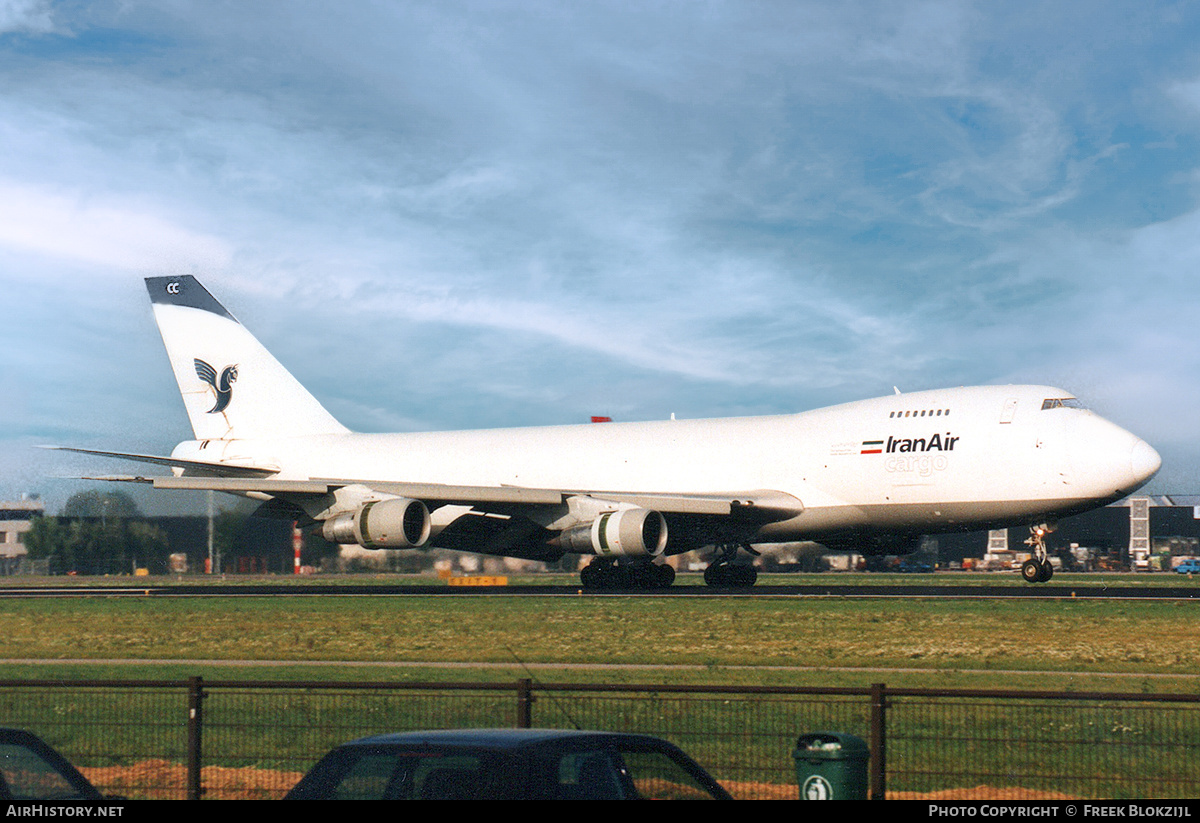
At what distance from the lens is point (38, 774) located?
745cm

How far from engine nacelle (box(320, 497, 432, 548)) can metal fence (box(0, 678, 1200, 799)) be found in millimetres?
16760

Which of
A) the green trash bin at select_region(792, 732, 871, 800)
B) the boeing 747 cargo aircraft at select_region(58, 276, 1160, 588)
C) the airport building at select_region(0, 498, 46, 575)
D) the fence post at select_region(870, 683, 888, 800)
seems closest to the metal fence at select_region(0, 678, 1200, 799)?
the fence post at select_region(870, 683, 888, 800)

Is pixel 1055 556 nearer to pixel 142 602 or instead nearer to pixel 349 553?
pixel 349 553

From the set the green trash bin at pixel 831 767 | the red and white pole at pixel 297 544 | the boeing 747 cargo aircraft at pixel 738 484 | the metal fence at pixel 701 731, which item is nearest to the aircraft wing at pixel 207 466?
the boeing 747 cargo aircraft at pixel 738 484

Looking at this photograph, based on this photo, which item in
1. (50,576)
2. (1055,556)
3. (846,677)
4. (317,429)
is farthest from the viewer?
(1055,556)

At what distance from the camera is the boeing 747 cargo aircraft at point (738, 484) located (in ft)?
113

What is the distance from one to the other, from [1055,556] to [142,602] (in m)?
64.8

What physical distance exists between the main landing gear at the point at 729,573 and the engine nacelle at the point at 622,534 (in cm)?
463

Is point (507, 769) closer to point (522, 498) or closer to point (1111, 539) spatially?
point (522, 498)

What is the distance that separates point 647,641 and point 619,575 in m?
15.0

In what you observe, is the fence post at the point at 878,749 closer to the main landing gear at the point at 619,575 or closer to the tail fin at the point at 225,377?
the main landing gear at the point at 619,575

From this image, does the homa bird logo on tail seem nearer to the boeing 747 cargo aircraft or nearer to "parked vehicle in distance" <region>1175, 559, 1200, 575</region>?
the boeing 747 cargo aircraft

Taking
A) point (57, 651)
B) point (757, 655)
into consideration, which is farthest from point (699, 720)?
point (57, 651)

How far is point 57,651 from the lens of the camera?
2445cm
